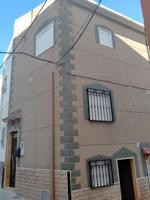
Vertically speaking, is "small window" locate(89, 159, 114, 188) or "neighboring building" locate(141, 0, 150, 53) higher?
"neighboring building" locate(141, 0, 150, 53)

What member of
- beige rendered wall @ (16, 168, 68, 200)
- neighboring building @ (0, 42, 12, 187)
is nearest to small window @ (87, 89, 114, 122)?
beige rendered wall @ (16, 168, 68, 200)

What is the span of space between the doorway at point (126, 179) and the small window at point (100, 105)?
1.72 m

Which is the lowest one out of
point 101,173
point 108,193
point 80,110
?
point 108,193

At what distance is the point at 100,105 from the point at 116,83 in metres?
1.41

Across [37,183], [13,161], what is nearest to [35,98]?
[37,183]

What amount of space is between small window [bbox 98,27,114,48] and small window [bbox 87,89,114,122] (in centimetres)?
221

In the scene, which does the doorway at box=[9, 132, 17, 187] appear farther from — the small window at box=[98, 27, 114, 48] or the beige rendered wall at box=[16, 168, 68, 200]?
the small window at box=[98, 27, 114, 48]

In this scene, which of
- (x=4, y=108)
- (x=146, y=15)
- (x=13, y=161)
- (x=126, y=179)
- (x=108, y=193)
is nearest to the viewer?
(x=146, y=15)

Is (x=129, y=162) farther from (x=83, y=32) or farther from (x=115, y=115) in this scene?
(x=83, y=32)

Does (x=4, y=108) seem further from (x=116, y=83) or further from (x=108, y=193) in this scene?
(x=108, y=193)

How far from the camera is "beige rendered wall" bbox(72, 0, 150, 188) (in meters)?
6.14

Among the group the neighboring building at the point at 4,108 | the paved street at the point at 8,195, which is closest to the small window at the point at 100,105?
the paved street at the point at 8,195

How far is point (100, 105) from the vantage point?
22.0ft

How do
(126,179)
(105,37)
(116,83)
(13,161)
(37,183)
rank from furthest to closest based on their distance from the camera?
(13,161) < (105,37) < (116,83) < (126,179) < (37,183)
